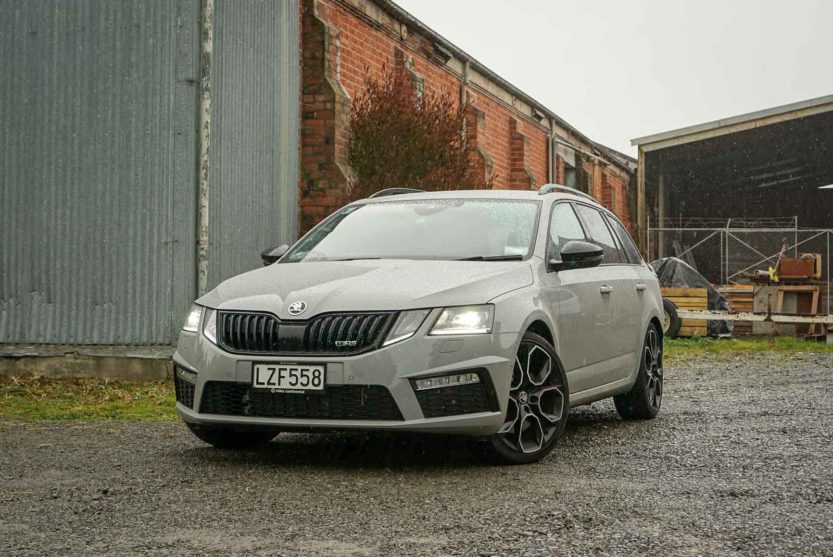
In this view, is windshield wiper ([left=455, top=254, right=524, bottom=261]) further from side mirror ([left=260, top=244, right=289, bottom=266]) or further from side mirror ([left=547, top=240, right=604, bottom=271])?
side mirror ([left=260, top=244, right=289, bottom=266])

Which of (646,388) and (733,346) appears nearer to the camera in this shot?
(646,388)

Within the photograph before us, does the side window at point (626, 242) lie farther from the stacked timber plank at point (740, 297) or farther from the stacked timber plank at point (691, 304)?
the stacked timber plank at point (740, 297)

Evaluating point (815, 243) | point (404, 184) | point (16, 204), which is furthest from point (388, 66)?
point (815, 243)

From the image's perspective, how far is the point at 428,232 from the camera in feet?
23.6

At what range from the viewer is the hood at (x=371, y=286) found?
237 inches

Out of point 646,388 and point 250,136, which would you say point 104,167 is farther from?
point 646,388

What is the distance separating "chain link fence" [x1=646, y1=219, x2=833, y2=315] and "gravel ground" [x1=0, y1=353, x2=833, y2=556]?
56.1 ft

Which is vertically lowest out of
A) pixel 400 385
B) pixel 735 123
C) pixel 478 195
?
pixel 400 385

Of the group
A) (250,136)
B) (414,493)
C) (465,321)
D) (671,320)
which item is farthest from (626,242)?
(671,320)

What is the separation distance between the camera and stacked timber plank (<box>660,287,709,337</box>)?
21.3 m

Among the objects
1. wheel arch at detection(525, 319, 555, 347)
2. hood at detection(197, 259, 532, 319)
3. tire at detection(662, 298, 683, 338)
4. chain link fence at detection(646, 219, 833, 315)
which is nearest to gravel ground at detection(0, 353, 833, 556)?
wheel arch at detection(525, 319, 555, 347)

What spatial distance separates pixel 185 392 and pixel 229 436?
1.73 ft

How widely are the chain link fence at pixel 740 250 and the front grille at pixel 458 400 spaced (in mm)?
18202

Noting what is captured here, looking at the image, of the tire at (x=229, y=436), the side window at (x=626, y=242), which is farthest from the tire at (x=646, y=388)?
the tire at (x=229, y=436)
